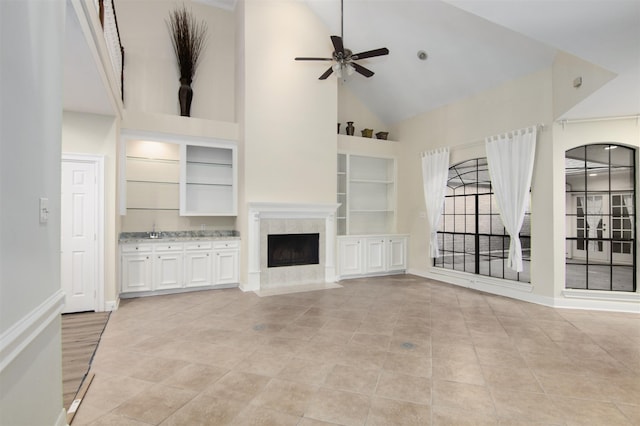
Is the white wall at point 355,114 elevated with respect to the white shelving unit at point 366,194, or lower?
elevated

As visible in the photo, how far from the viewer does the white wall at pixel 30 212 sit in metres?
1.29

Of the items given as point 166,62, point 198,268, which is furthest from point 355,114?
point 198,268

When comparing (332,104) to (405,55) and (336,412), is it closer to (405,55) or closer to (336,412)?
(405,55)

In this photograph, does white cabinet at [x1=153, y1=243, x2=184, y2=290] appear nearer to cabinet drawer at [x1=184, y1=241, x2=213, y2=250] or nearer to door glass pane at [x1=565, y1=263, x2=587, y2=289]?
cabinet drawer at [x1=184, y1=241, x2=213, y2=250]

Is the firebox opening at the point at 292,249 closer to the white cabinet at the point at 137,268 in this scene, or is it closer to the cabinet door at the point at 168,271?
the cabinet door at the point at 168,271

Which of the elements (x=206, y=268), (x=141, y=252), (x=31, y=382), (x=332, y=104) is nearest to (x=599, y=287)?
(x=332, y=104)

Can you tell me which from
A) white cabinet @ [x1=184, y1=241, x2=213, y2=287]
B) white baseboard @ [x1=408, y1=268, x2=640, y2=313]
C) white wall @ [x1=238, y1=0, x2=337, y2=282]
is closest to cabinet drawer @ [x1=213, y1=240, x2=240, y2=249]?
white cabinet @ [x1=184, y1=241, x2=213, y2=287]

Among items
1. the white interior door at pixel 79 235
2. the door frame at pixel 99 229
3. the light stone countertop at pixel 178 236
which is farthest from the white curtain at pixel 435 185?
the white interior door at pixel 79 235

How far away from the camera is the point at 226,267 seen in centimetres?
571

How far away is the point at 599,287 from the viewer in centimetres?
486

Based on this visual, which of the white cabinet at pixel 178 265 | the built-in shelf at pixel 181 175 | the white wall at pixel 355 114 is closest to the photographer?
the white cabinet at pixel 178 265

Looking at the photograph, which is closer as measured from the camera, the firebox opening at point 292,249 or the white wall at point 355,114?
the firebox opening at point 292,249

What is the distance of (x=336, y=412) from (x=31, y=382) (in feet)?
5.50

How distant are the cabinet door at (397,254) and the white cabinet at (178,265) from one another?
10.5ft
